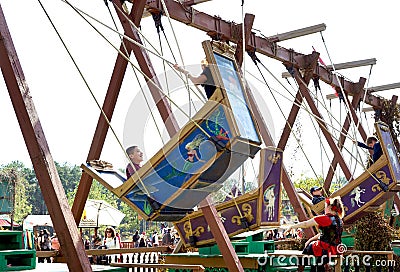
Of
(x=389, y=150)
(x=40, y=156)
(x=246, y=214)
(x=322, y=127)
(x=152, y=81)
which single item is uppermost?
(x=322, y=127)

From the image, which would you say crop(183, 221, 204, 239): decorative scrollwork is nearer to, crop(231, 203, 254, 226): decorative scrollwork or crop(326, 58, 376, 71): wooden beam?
crop(231, 203, 254, 226): decorative scrollwork

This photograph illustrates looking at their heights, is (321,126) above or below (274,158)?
above

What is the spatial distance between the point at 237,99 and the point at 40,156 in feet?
7.18

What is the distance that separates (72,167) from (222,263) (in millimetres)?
77653

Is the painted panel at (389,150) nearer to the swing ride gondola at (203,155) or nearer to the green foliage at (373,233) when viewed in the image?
the green foliage at (373,233)

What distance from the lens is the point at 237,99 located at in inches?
244

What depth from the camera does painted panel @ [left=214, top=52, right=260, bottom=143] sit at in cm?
602

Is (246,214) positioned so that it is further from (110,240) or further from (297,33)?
(297,33)

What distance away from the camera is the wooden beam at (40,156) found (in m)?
4.75

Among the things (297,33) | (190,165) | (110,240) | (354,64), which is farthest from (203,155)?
(354,64)

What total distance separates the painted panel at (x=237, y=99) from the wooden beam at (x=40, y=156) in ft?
6.29

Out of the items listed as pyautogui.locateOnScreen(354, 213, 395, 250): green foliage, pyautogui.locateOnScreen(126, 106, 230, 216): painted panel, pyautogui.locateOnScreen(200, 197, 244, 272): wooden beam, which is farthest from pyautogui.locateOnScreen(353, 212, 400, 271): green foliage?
pyautogui.locateOnScreen(126, 106, 230, 216): painted panel

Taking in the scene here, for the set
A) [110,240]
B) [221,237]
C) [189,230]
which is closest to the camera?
[221,237]

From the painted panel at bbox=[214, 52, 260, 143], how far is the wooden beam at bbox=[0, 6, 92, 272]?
192 cm
